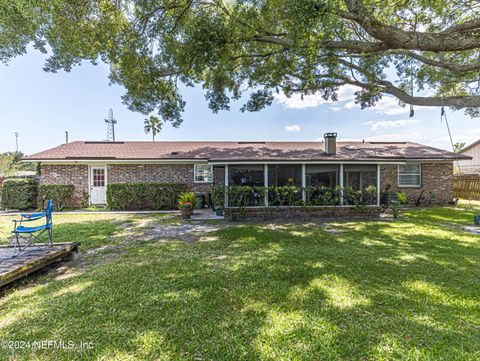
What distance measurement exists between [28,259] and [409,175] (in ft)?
58.4

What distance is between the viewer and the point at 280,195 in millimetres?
10445

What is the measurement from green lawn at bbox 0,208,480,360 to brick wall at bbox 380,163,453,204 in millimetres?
9098

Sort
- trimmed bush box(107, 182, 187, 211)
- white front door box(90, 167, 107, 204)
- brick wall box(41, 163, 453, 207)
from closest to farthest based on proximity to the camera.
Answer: trimmed bush box(107, 182, 187, 211) → brick wall box(41, 163, 453, 207) → white front door box(90, 167, 107, 204)

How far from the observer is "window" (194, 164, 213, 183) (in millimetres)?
14414

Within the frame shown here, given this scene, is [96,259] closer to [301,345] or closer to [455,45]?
[301,345]

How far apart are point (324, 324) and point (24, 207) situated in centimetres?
1674

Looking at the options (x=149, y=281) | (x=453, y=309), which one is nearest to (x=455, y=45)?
(x=453, y=309)

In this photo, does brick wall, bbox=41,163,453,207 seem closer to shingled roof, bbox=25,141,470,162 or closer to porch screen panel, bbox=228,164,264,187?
shingled roof, bbox=25,141,470,162

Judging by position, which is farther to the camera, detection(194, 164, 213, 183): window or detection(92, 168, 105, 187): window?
detection(194, 164, 213, 183): window

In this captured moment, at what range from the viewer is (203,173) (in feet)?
47.5

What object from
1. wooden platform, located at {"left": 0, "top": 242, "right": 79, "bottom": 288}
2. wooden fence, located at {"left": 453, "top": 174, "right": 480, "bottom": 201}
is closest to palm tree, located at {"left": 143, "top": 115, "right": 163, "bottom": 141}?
wooden platform, located at {"left": 0, "top": 242, "right": 79, "bottom": 288}

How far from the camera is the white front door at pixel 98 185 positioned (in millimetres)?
14123

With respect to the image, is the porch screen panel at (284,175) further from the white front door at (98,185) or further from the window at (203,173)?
the white front door at (98,185)

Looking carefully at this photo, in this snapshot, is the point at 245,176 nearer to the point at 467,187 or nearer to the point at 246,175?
the point at 246,175
